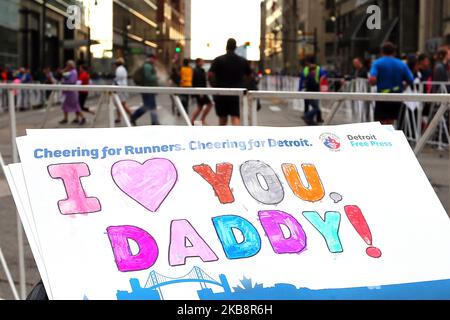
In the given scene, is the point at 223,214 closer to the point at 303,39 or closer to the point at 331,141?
the point at 331,141

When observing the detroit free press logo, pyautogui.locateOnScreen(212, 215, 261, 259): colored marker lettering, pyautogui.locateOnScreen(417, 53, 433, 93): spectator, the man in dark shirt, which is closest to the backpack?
the man in dark shirt

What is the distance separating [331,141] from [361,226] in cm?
37

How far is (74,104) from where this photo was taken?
1460cm

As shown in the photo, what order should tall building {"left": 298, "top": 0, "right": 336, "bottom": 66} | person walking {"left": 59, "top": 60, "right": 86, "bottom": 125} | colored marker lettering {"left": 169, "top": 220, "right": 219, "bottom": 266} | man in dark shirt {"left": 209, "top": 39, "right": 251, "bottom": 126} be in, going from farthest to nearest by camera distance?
tall building {"left": 298, "top": 0, "right": 336, "bottom": 66}, person walking {"left": 59, "top": 60, "right": 86, "bottom": 125}, man in dark shirt {"left": 209, "top": 39, "right": 251, "bottom": 126}, colored marker lettering {"left": 169, "top": 220, "right": 219, "bottom": 266}

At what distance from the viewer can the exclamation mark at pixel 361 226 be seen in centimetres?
Answer: 231

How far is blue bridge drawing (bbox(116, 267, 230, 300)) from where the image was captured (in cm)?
200

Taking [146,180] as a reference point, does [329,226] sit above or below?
below

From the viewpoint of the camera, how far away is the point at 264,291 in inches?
83.4

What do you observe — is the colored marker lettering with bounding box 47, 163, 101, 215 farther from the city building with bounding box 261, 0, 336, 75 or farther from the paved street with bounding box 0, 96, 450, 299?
the city building with bounding box 261, 0, 336, 75

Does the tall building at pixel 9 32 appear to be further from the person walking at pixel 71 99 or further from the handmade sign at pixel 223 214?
the handmade sign at pixel 223 214

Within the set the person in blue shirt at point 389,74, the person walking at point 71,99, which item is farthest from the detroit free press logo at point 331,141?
the person in blue shirt at point 389,74

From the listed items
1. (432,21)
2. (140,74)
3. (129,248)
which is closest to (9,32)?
(140,74)
